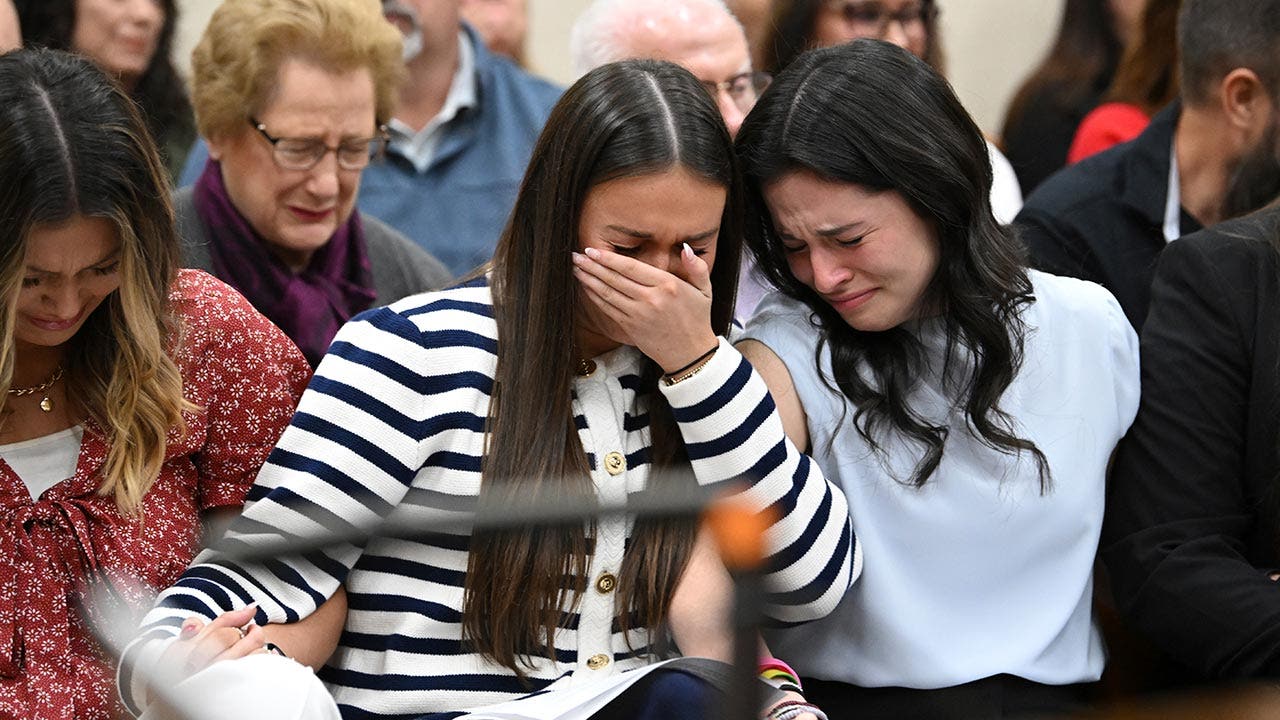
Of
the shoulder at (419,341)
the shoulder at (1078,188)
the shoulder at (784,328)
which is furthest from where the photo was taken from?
the shoulder at (1078,188)

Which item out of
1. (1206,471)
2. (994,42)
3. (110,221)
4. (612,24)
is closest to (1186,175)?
(1206,471)

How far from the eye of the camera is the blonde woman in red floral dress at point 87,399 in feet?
6.34

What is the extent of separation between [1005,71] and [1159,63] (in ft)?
6.15

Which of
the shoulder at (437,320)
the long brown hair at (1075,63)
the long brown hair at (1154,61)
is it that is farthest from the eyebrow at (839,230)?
the long brown hair at (1075,63)

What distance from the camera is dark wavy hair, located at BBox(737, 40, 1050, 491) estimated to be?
2170 mm

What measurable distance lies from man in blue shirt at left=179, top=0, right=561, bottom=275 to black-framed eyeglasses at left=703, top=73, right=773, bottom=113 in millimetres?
657

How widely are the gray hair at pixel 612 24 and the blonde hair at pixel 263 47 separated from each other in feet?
1.54

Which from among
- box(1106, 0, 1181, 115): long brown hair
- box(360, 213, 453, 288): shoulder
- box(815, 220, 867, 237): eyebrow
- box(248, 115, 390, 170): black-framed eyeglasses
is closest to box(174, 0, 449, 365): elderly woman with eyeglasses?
box(248, 115, 390, 170): black-framed eyeglasses

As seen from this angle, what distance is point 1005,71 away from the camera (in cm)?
547

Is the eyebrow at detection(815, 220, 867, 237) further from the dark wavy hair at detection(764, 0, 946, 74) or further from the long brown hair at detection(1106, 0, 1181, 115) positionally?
the long brown hair at detection(1106, 0, 1181, 115)

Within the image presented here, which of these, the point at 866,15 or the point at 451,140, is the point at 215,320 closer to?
the point at 451,140

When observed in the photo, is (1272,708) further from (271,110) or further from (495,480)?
(271,110)

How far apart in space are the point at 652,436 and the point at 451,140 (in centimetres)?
166

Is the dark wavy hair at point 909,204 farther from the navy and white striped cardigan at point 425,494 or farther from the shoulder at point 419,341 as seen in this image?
the shoulder at point 419,341
